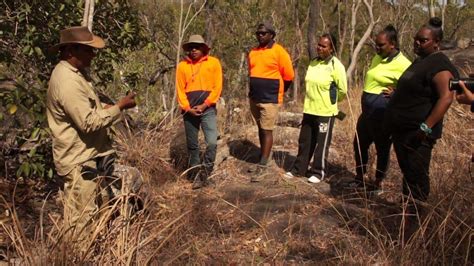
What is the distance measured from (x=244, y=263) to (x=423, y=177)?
1.48 m

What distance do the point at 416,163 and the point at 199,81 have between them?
251cm

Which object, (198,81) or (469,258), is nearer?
(469,258)

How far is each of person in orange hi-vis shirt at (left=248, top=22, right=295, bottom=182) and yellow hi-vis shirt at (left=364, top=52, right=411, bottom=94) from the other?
→ 1073mm

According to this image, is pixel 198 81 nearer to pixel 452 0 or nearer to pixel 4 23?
pixel 4 23

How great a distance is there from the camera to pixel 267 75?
537cm

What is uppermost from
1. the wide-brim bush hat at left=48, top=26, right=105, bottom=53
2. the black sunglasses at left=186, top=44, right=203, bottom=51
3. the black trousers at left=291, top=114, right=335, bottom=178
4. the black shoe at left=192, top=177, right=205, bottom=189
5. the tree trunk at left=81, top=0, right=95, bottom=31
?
the tree trunk at left=81, top=0, right=95, bottom=31

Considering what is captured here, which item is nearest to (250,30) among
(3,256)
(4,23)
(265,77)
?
(265,77)

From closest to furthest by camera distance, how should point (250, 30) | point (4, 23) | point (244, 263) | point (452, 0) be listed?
point (244, 263)
point (4, 23)
point (250, 30)
point (452, 0)

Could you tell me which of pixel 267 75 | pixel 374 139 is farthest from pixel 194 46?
pixel 374 139

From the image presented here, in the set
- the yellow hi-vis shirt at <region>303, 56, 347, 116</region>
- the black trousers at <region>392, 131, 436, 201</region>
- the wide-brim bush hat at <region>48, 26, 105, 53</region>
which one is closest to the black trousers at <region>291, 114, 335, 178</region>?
the yellow hi-vis shirt at <region>303, 56, 347, 116</region>

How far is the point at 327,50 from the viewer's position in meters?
4.96

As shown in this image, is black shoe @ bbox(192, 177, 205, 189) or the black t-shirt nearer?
the black t-shirt

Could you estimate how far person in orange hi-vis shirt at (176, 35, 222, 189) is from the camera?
5105mm

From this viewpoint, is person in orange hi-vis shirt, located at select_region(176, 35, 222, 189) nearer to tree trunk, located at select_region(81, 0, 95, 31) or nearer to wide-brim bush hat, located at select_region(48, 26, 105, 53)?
tree trunk, located at select_region(81, 0, 95, 31)
